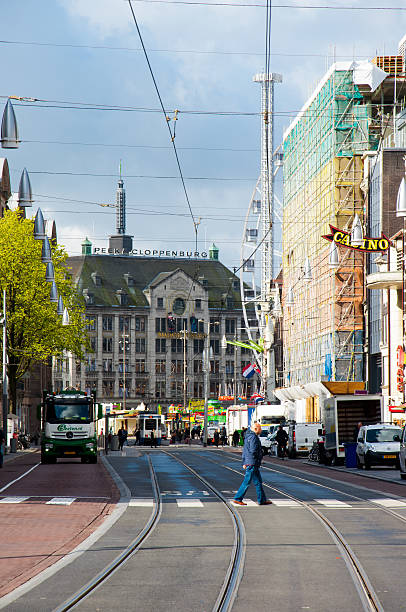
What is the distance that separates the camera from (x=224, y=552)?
555 inches

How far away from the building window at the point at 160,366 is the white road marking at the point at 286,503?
126 metres

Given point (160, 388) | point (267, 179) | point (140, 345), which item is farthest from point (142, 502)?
point (140, 345)

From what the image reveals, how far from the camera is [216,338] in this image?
15588 centimetres

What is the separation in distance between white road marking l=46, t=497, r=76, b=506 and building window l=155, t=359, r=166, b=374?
126m

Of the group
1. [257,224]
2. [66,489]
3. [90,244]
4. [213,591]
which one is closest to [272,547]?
[213,591]

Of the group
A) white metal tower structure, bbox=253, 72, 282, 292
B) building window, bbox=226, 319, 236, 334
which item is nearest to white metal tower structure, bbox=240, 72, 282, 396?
white metal tower structure, bbox=253, 72, 282, 292

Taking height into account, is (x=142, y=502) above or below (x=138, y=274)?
below

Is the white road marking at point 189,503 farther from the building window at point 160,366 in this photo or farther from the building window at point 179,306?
the building window at point 179,306

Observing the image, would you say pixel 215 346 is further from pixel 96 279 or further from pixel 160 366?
pixel 96 279

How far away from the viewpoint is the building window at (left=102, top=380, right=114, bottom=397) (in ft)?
480

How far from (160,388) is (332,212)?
73067mm

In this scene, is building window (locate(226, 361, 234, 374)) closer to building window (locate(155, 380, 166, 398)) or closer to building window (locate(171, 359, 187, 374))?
building window (locate(171, 359, 187, 374))

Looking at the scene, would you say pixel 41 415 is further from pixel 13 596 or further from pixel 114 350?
pixel 114 350

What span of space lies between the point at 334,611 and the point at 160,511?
1159 centimetres
